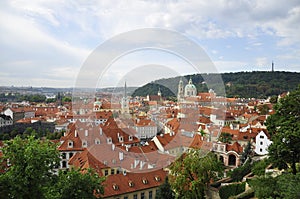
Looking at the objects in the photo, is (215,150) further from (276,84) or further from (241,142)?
(276,84)

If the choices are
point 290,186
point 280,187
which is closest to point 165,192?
point 280,187

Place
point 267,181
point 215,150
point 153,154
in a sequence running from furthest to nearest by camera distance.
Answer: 1. point 215,150
2. point 153,154
3. point 267,181

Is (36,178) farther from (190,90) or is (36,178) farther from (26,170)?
(190,90)

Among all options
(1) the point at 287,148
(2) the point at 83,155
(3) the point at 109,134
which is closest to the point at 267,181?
(1) the point at 287,148

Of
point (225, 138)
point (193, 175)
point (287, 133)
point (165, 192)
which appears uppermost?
point (287, 133)

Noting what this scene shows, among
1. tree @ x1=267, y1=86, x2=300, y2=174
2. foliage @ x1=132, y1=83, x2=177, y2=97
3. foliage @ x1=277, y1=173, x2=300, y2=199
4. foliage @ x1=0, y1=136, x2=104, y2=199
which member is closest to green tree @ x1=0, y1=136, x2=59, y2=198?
foliage @ x1=0, y1=136, x2=104, y2=199

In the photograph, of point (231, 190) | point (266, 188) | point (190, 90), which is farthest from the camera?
point (190, 90)
